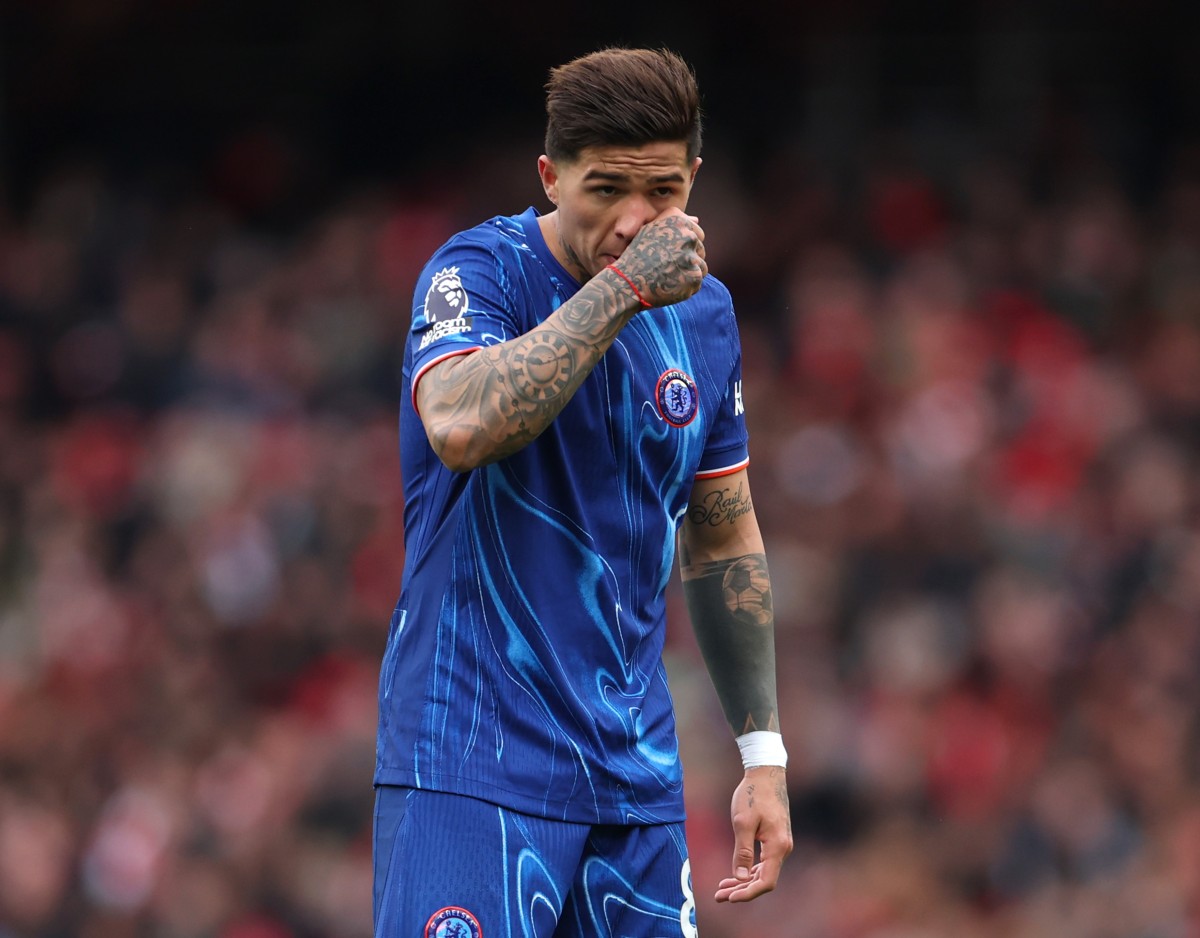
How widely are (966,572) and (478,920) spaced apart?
6.60 metres

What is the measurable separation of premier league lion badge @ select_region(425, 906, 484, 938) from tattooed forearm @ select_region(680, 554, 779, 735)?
2.57 feet

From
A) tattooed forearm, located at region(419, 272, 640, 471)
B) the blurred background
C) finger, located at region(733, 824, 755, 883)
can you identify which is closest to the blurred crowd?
the blurred background

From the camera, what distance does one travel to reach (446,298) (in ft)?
10.9

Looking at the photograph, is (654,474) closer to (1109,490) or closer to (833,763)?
(833,763)

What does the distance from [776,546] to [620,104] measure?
6.63m

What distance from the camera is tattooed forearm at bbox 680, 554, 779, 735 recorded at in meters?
3.79

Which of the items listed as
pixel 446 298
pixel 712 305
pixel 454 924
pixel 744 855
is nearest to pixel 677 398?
pixel 712 305

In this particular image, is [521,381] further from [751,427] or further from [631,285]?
[751,427]

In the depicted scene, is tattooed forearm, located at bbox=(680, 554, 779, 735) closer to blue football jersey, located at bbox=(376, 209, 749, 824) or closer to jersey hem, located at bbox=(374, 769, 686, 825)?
blue football jersey, located at bbox=(376, 209, 749, 824)

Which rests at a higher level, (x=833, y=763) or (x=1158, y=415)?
(x=1158, y=415)

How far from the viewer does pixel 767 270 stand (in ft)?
38.9

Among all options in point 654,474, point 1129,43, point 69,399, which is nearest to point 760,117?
point 1129,43

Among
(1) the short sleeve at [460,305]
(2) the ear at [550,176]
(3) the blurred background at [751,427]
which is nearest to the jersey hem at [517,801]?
(1) the short sleeve at [460,305]

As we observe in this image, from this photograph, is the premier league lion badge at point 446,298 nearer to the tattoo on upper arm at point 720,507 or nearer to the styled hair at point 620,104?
the styled hair at point 620,104
